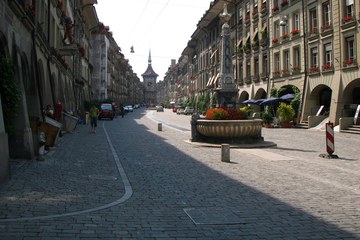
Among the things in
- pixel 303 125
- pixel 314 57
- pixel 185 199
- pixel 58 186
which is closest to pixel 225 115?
pixel 58 186

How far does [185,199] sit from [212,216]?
4.06ft

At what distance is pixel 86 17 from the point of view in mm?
53125

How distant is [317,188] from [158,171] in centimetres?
405

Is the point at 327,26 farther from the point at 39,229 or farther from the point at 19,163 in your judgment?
the point at 39,229

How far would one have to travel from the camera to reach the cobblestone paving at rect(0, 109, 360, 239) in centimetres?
532

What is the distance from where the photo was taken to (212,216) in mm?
6070

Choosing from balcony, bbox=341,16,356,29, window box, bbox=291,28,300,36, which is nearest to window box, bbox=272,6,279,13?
window box, bbox=291,28,300,36

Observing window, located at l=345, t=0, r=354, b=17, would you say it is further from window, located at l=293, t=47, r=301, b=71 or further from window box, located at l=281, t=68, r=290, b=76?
window box, located at l=281, t=68, r=290, b=76

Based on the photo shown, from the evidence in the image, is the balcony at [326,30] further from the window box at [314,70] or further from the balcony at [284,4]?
the balcony at [284,4]

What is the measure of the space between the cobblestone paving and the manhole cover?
0.01m

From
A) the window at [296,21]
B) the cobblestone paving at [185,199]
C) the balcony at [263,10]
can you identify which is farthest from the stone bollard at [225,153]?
the balcony at [263,10]

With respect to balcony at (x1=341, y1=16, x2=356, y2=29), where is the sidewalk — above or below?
below

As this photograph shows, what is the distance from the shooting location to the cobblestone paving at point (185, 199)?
5316 millimetres

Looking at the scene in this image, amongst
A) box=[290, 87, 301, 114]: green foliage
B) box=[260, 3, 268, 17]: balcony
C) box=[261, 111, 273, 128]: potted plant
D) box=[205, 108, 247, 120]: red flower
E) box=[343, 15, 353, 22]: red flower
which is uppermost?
box=[260, 3, 268, 17]: balcony
